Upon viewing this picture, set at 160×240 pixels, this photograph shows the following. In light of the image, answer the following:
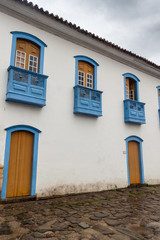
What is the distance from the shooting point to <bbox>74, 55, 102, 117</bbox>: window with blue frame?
7215 millimetres

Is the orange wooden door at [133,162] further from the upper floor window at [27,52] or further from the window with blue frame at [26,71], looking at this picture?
the upper floor window at [27,52]

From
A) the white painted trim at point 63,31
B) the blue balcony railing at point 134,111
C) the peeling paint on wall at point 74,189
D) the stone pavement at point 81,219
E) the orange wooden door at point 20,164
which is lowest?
the stone pavement at point 81,219

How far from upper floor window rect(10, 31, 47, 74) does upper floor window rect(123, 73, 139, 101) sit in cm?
468

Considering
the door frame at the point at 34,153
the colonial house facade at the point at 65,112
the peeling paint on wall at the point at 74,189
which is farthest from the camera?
the peeling paint on wall at the point at 74,189

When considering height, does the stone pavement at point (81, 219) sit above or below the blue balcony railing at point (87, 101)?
below

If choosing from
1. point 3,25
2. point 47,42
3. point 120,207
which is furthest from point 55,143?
point 3,25

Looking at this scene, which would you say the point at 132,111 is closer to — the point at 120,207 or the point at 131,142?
the point at 131,142

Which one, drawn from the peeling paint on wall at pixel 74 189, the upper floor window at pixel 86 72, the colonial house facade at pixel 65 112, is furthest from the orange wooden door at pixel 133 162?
the upper floor window at pixel 86 72

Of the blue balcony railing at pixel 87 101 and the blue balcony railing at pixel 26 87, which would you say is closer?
the blue balcony railing at pixel 26 87

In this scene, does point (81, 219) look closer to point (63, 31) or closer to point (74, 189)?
point (74, 189)

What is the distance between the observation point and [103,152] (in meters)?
7.86

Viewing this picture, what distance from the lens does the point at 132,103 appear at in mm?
8977

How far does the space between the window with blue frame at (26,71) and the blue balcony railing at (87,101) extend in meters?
1.40

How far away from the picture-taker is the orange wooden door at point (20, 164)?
5659 millimetres
